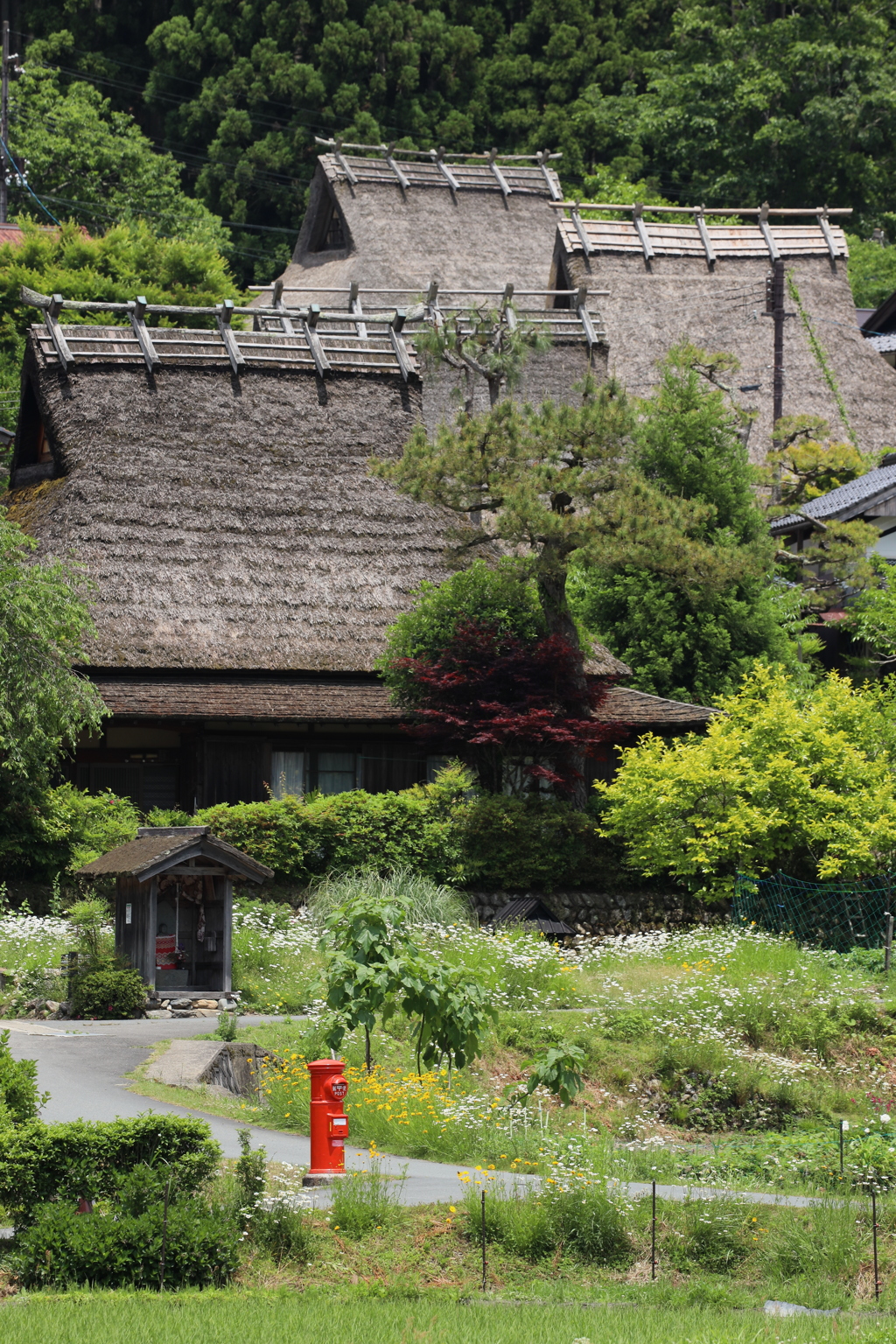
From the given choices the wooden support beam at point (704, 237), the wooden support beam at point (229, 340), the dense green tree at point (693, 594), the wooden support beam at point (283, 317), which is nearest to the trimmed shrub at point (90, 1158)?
the dense green tree at point (693, 594)

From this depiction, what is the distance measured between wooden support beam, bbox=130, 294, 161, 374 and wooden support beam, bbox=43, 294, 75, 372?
1.43 m

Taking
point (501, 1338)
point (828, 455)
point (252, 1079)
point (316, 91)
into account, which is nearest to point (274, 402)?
point (828, 455)

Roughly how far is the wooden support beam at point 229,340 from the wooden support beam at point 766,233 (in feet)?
67.7

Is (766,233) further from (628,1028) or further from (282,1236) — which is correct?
(282,1236)

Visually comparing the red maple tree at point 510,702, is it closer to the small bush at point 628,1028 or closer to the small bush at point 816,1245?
the small bush at point 628,1028

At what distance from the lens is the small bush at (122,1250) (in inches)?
404

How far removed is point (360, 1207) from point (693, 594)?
19.6 metres

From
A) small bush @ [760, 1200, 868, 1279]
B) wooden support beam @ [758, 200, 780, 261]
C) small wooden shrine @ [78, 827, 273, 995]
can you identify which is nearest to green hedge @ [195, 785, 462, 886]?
small wooden shrine @ [78, 827, 273, 995]

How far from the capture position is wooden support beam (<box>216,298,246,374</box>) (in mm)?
33062

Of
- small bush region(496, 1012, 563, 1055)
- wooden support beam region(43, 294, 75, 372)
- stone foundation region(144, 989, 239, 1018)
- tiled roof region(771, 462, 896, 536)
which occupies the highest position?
wooden support beam region(43, 294, 75, 372)

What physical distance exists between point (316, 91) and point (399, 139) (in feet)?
12.6

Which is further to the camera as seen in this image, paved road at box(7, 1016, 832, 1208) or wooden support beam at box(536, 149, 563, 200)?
wooden support beam at box(536, 149, 563, 200)

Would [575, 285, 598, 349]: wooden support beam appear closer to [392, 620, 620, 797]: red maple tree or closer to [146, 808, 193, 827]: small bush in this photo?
[392, 620, 620, 797]: red maple tree

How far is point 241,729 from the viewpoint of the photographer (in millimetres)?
28094
